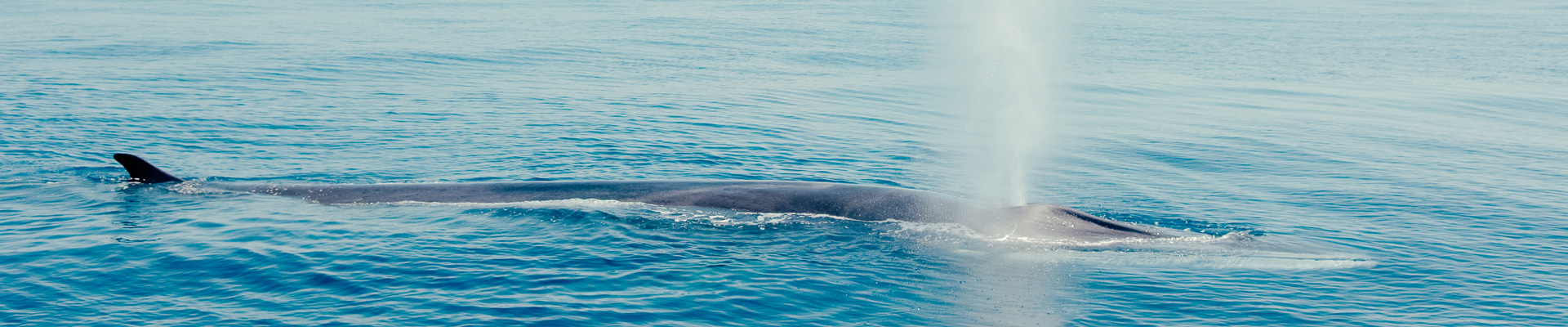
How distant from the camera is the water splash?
24.9 m

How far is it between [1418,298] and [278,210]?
14.9 m

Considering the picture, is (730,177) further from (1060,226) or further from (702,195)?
(1060,226)

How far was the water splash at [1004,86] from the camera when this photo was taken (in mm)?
24938

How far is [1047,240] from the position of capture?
15.5m

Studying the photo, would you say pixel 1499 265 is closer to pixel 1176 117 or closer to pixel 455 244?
pixel 455 244

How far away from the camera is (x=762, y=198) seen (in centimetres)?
1722

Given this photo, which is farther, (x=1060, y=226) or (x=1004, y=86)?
(x=1004, y=86)

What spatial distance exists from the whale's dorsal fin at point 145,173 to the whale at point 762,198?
0.5 inches

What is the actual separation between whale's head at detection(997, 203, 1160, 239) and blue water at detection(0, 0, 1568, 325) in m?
0.46

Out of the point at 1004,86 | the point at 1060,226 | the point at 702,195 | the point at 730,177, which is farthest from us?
the point at 1004,86

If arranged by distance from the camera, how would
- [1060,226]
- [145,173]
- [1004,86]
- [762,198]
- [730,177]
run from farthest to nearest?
[1004,86]
[730,177]
[145,173]
[762,198]
[1060,226]

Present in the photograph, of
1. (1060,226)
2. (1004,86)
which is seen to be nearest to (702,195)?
(1060,226)

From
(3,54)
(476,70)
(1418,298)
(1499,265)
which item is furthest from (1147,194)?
(3,54)

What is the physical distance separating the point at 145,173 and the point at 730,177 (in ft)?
31.5
